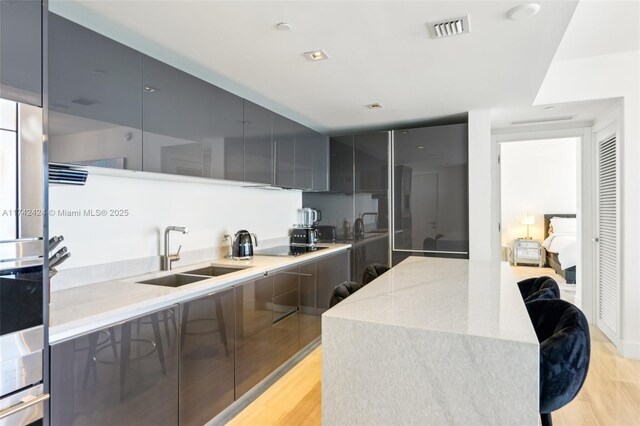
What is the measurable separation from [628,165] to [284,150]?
317 centimetres

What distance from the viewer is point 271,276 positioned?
8.95 ft

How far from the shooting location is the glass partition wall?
371 cm

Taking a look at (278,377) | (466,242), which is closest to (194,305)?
(278,377)

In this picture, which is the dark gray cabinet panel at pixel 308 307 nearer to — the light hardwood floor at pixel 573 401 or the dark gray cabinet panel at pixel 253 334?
the light hardwood floor at pixel 573 401

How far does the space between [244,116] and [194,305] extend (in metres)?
1.53

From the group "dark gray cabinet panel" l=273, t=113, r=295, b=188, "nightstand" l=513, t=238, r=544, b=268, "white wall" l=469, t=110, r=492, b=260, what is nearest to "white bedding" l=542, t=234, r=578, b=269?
"nightstand" l=513, t=238, r=544, b=268

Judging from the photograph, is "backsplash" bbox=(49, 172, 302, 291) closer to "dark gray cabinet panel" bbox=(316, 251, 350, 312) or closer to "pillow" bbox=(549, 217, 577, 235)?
"dark gray cabinet panel" bbox=(316, 251, 350, 312)

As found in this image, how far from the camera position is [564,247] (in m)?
6.06

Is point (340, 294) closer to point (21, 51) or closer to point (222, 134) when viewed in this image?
point (222, 134)

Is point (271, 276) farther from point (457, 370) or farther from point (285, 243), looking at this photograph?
point (457, 370)

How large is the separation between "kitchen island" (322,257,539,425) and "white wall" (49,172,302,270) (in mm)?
1581

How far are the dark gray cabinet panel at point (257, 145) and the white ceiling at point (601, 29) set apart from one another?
2.38 metres

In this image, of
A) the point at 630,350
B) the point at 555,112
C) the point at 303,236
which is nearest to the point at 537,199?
the point at 555,112

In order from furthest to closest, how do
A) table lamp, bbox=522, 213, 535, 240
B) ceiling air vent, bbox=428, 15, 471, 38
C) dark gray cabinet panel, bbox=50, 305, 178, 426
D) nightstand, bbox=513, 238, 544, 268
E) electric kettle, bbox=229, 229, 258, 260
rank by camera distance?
table lamp, bbox=522, 213, 535, 240 → nightstand, bbox=513, 238, 544, 268 → electric kettle, bbox=229, 229, 258, 260 → ceiling air vent, bbox=428, 15, 471, 38 → dark gray cabinet panel, bbox=50, 305, 178, 426
